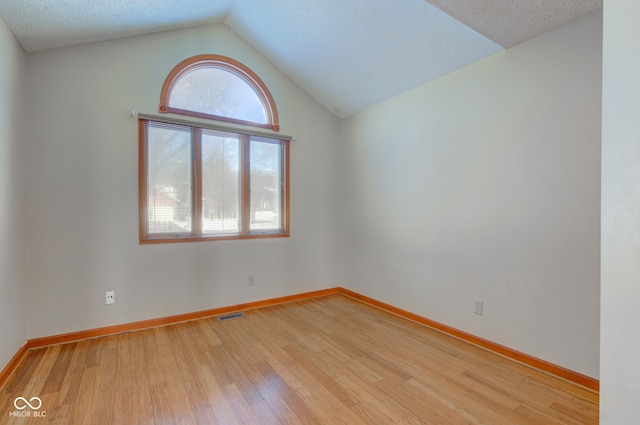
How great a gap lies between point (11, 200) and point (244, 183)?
192 centimetres

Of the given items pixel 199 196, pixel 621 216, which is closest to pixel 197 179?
pixel 199 196

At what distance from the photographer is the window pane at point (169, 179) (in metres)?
2.95

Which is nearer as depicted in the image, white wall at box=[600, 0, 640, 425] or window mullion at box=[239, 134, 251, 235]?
white wall at box=[600, 0, 640, 425]

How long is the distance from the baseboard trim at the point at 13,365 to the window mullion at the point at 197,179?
1.57m

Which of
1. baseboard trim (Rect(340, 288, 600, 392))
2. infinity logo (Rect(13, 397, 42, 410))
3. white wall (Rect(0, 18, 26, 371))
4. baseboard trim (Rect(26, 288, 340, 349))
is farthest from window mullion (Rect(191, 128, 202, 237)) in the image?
baseboard trim (Rect(340, 288, 600, 392))

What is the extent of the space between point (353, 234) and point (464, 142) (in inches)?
71.6

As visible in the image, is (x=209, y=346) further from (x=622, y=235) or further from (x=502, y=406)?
(x=622, y=235)

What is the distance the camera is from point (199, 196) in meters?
3.18

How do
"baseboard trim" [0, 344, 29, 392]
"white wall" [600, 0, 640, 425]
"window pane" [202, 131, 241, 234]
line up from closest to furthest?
"white wall" [600, 0, 640, 425] < "baseboard trim" [0, 344, 29, 392] < "window pane" [202, 131, 241, 234]

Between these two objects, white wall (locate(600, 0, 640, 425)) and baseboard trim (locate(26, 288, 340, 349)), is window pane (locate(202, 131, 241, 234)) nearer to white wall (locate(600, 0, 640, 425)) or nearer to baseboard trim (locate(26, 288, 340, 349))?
baseboard trim (locate(26, 288, 340, 349))

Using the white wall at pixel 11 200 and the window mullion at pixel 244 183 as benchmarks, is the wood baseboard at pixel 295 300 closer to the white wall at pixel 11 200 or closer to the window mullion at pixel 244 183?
the white wall at pixel 11 200

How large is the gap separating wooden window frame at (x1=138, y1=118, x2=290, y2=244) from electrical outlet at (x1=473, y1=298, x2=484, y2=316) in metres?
2.20

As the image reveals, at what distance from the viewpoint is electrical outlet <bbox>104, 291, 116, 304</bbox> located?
271 cm

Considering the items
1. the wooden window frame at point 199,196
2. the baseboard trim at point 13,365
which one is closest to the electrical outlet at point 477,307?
the wooden window frame at point 199,196
